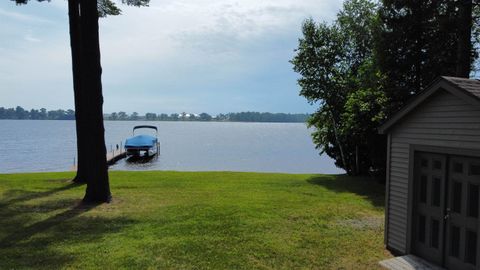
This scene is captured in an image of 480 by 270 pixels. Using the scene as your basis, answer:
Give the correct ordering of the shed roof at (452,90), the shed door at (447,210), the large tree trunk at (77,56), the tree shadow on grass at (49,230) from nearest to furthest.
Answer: the shed roof at (452,90)
the shed door at (447,210)
the tree shadow on grass at (49,230)
the large tree trunk at (77,56)

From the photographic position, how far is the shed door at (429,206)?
7922mm

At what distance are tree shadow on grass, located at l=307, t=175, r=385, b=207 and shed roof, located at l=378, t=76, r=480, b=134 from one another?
21.7ft

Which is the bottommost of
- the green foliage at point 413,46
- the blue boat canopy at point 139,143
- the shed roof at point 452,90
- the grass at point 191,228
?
the blue boat canopy at point 139,143

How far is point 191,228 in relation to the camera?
35.5 feet

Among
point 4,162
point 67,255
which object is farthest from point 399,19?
point 4,162

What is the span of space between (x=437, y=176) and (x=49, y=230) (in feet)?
30.3

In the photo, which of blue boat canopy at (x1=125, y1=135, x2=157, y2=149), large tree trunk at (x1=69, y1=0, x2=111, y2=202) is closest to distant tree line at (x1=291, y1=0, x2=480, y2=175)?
large tree trunk at (x1=69, y1=0, x2=111, y2=202)

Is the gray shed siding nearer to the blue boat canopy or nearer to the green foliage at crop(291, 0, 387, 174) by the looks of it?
the green foliage at crop(291, 0, 387, 174)

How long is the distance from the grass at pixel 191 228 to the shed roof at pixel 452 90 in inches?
129

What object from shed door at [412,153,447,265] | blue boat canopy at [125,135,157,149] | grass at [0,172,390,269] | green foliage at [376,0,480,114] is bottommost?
blue boat canopy at [125,135,157,149]

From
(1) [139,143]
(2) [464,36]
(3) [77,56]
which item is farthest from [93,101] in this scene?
(1) [139,143]

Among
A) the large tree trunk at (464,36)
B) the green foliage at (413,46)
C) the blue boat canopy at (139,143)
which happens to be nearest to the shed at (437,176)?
the large tree trunk at (464,36)

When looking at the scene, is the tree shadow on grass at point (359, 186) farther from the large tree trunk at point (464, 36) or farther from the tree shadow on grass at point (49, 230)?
the tree shadow on grass at point (49, 230)

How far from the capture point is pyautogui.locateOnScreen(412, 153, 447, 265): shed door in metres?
7.92
